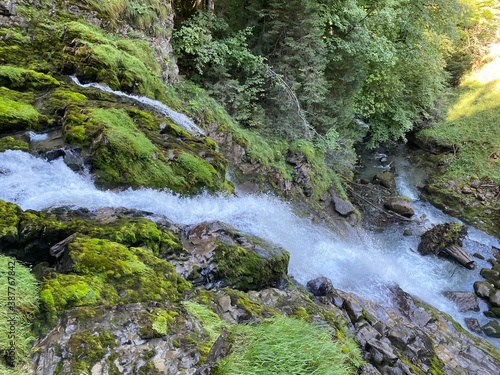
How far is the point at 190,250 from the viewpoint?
486 cm

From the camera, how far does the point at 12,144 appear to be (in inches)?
189

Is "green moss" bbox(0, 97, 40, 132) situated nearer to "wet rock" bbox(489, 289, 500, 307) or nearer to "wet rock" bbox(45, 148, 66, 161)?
"wet rock" bbox(45, 148, 66, 161)

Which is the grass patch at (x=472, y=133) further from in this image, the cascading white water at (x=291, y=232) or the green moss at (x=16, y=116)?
the green moss at (x=16, y=116)

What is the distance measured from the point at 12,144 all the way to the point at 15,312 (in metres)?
3.11

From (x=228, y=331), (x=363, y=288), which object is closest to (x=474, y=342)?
(x=363, y=288)

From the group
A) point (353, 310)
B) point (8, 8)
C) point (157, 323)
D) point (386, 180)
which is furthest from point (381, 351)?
point (386, 180)

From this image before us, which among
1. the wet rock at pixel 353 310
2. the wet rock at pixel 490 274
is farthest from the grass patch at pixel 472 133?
the wet rock at pixel 353 310

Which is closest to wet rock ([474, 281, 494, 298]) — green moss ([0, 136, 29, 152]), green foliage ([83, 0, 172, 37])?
green moss ([0, 136, 29, 152])

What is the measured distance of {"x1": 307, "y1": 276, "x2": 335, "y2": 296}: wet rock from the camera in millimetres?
6387

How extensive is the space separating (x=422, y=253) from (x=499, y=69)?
1914 cm

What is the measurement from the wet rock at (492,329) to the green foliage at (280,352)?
7061 millimetres

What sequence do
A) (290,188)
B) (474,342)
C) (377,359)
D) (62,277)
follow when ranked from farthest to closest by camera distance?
(290,188) < (474,342) < (377,359) < (62,277)

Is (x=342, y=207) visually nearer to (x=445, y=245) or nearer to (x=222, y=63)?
(x=445, y=245)

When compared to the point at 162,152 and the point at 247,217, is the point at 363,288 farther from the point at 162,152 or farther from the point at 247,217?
the point at 162,152
